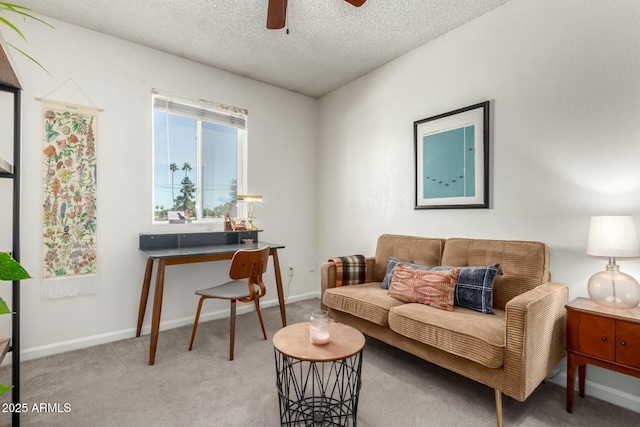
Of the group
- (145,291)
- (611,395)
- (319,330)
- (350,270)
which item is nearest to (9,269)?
(319,330)

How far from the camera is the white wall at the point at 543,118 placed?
6.41 ft

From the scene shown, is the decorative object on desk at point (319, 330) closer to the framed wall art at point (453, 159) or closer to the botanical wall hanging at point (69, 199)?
the framed wall art at point (453, 159)

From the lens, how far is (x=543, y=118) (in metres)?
2.25

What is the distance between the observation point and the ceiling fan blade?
1.95 m

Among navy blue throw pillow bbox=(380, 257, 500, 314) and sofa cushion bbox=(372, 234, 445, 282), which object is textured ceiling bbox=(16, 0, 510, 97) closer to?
sofa cushion bbox=(372, 234, 445, 282)

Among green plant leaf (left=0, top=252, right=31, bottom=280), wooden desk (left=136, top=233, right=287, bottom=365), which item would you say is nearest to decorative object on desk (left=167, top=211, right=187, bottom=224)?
wooden desk (left=136, top=233, right=287, bottom=365)

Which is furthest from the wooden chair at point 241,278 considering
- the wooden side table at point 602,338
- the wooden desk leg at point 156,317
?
the wooden side table at point 602,338

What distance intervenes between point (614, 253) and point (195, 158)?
3332 mm

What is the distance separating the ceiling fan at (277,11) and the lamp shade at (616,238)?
187cm

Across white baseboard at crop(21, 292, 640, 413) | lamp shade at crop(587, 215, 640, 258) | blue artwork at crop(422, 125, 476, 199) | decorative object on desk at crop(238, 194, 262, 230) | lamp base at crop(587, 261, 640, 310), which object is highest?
blue artwork at crop(422, 125, 476, 199)

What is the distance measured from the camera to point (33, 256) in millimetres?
2486

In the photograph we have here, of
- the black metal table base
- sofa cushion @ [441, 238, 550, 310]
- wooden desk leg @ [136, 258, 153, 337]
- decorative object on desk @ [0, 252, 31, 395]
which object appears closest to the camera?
decorative object on desk @ [0, 252, 31, 395]

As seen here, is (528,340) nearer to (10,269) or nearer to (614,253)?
(614,253)

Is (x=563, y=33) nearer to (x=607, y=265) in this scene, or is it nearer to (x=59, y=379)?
(x=607, y=265)
